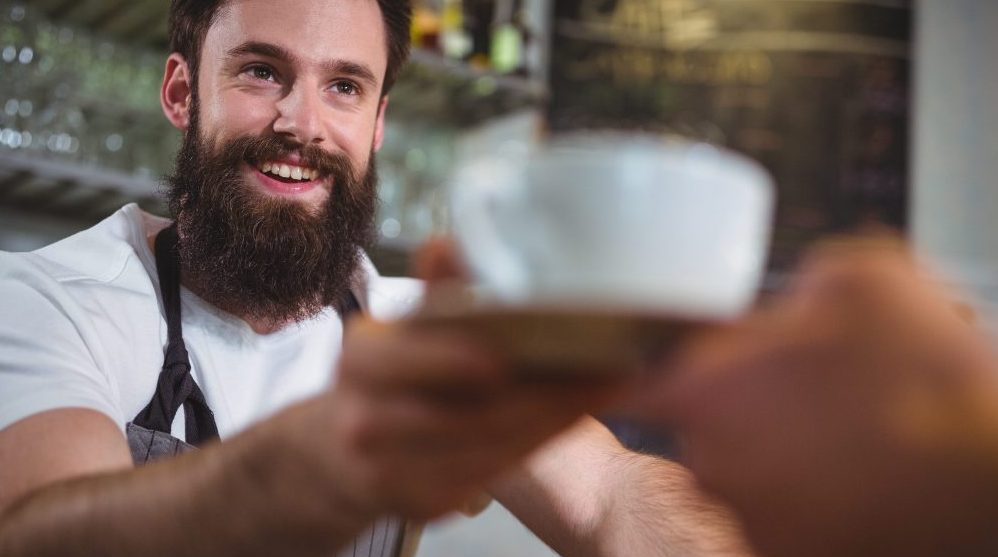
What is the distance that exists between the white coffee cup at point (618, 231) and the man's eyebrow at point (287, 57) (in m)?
1.09

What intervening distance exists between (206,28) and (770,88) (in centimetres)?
216

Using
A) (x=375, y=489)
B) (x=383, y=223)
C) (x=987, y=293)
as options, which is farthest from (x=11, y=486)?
(x=987, y=293)

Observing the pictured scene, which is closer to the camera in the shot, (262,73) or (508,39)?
(262,73)

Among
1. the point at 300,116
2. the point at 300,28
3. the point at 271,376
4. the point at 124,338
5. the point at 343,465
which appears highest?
the point at 300,28

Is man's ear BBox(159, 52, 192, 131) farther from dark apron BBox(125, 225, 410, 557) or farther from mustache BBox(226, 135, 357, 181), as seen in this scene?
dark apron BBox(125, 225, 410, 557)

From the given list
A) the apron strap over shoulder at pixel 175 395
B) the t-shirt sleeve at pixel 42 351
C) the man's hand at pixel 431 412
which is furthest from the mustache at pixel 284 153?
the man's hand at pixel 431 412

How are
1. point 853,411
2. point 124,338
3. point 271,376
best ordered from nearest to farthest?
point 853,411
point 124,338
point 271,376

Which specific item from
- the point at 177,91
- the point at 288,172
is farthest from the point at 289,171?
the point at 177,91

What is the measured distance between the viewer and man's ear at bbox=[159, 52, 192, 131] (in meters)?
1.67

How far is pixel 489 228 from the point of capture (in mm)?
482

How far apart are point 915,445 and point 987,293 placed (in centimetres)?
315

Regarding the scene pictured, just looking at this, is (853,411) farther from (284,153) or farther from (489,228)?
(284,153)

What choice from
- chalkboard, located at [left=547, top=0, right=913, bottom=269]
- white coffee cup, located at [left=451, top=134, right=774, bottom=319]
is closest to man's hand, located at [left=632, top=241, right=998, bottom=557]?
A: white coffee cup, located at [left=451, top=134, right=774, bottom=319]

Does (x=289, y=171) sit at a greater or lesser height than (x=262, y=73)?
lesser
